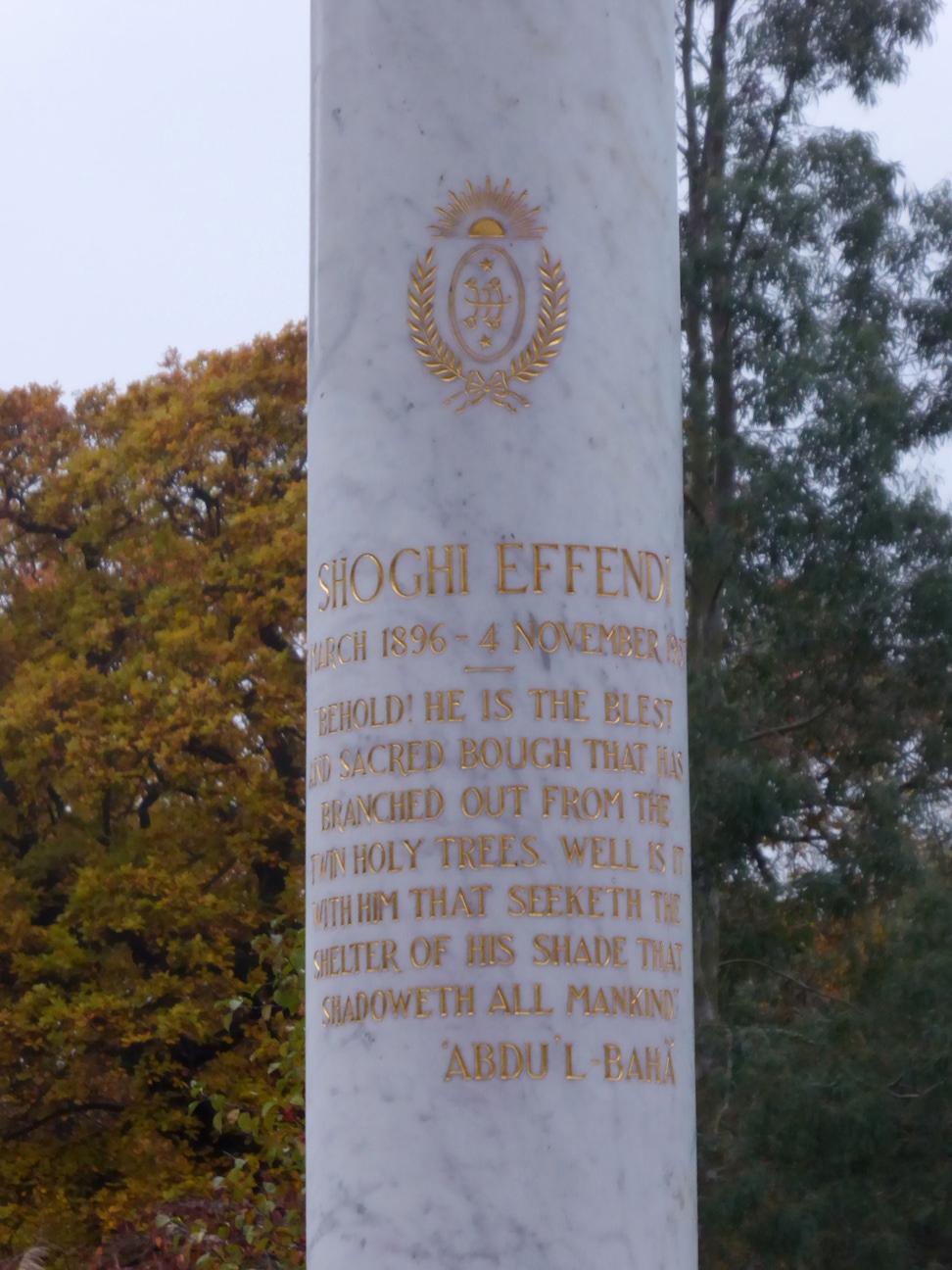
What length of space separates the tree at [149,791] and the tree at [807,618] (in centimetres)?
919

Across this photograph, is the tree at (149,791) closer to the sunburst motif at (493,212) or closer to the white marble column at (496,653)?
the white marble column at (496,653)

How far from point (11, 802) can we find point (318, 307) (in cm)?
2508

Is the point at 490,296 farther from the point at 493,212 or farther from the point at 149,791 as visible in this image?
the point at 149,791

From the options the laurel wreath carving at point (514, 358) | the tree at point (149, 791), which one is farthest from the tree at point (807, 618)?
the laurel wreath carving at point (514, 358)

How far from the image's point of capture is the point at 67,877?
104 ft

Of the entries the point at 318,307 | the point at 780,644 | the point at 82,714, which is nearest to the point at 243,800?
the point at 82,714

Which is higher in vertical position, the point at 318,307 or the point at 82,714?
the point at 82,714

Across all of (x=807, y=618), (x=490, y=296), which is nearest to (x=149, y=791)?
(x=807, y=618)

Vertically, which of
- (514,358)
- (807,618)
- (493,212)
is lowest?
(514,358)

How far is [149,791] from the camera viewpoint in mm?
31906

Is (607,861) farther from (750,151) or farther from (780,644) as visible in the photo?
(750,151)

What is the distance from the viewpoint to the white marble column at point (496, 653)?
24.8ft

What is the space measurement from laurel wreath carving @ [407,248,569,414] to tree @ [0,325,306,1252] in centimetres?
2062

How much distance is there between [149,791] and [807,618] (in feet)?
45.1
